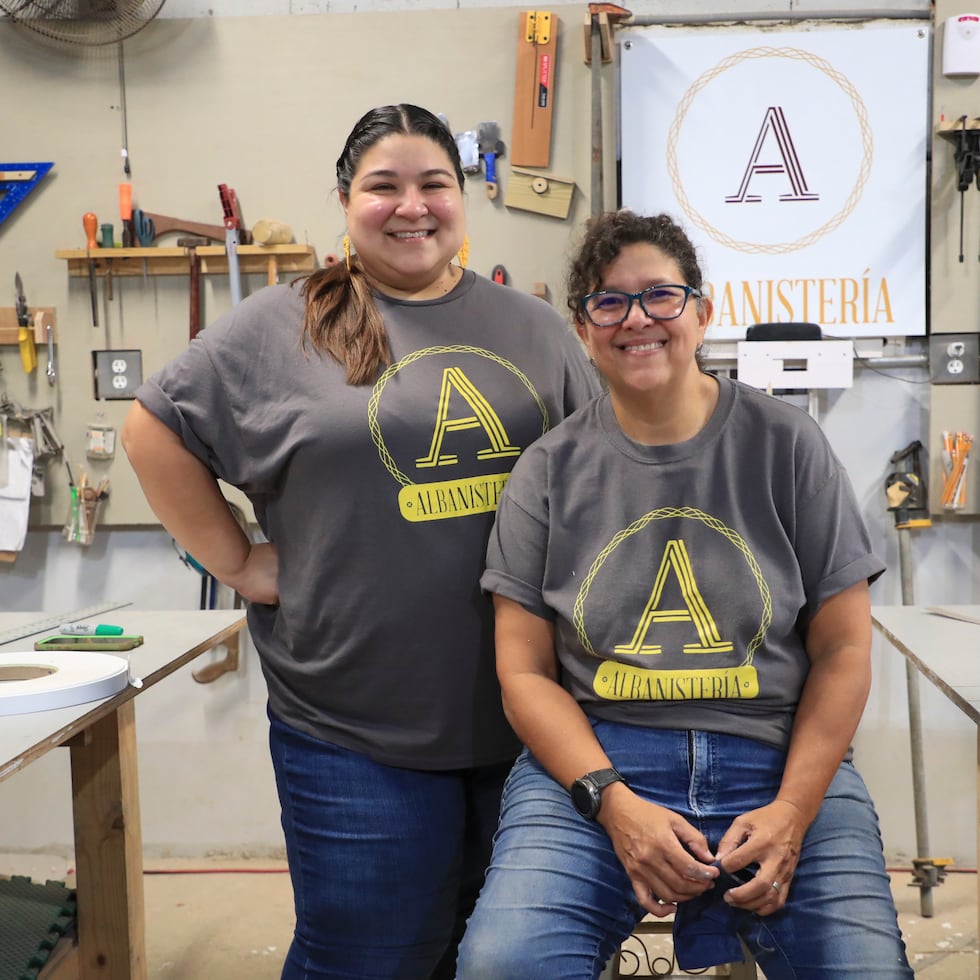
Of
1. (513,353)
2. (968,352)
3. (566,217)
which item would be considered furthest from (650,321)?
(968,352)

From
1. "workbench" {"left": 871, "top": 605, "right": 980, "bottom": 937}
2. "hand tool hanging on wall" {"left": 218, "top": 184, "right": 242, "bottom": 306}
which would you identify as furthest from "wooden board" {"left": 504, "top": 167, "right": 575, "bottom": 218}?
"workbench" {"left": 871, "top": 605, "right": 980, "bottom": 937}

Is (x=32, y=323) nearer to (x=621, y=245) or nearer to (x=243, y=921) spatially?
(x=243, y=921)

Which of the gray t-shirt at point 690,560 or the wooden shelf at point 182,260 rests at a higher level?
the wooden shelf at point 182,260

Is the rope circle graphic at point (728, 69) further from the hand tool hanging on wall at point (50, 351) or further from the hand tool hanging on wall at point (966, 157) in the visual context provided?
the hand tool hanging on wall at point (50, 351)

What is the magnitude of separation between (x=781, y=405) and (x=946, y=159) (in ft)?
5.30

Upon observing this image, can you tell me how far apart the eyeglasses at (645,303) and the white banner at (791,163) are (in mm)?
1386

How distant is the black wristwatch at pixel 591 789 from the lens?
4.26ft

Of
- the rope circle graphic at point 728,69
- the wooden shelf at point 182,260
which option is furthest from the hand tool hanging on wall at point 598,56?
the wooden shelf at point 182,260

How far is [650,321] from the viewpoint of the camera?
138 centimetres

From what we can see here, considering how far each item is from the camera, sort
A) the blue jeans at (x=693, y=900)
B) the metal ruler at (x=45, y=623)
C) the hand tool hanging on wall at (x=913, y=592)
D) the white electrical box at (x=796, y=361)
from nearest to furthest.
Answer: the blue jeans at (x=693, y=900)
the metal ruler at (x=45, y=623)
the hand tool hanging on wall at (x=913, y=592)
the white electrical box at (x=796, y=361)

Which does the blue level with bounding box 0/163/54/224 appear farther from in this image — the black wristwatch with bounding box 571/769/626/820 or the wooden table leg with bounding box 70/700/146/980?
the black wristwatch with bounding box 571/769/626/820

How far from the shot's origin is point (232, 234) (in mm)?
2730

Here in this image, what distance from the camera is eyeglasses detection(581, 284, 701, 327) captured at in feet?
4.54

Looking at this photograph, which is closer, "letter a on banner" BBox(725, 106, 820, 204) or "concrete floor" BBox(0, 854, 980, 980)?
"concrete floor" BBox(0, 854, 980, 980)
